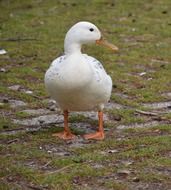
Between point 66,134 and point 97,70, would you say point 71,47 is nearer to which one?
point 97,70

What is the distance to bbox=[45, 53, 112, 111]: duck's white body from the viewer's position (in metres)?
6.54

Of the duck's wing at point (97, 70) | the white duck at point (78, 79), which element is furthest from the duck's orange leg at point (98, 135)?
the duck's wing at point (97, 70)

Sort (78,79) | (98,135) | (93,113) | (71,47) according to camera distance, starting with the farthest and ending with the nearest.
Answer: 1. (93,113)
2. (98,135)
3. (71,47)
4. (78,79)

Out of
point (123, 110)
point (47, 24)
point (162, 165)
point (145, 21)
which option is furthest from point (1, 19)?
point (162, 165)

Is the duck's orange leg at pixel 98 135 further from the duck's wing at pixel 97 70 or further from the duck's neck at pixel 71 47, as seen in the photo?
the duck's neck at pixel 71 47

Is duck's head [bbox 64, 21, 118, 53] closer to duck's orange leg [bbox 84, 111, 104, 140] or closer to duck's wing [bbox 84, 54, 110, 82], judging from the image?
duck's wing [bbox 84, 54, 110, 82]

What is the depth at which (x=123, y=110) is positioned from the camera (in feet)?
25.8

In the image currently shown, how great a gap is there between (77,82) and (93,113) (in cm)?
145

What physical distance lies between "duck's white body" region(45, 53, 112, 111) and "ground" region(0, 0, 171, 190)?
41cm

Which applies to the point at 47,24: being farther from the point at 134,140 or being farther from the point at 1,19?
the point at 134,140

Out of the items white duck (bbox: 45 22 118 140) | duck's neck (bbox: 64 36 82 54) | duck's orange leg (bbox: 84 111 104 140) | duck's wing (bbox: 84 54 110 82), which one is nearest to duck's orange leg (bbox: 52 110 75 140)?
white duck (bbox: 45 22 118 140)

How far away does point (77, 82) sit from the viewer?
258 inches

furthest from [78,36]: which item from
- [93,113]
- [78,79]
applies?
[93,113]

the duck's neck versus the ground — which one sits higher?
the duck's neck
